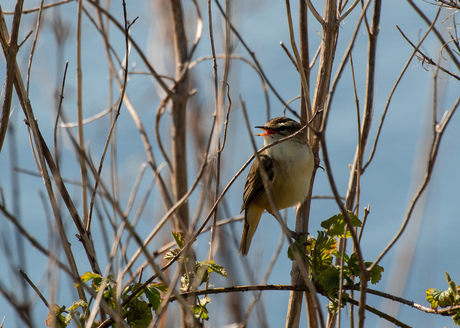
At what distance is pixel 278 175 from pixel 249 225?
414 millimetres

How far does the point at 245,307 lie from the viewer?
7.58 ft

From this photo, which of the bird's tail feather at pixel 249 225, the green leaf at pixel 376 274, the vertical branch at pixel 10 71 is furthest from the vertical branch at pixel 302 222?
the bird's tail feather at pixel 249 225

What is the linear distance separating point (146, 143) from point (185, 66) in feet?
1.88

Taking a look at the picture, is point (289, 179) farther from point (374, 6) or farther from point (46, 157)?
point (46, 157)

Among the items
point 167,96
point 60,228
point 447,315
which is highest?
point 167,96

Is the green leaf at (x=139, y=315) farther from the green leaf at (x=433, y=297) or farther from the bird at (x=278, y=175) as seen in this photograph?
the bird at (x=278, y=175)

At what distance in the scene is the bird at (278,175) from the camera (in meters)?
3.58

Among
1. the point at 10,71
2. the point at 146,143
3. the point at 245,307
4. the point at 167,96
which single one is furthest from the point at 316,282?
the point at 167,96

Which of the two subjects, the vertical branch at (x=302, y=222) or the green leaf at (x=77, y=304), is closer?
the green leaf at (x=77, y=304)

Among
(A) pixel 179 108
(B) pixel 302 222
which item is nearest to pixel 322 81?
(B) pixel 302 222

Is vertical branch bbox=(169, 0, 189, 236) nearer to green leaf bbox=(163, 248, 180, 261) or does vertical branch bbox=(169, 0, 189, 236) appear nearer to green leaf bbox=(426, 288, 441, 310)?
green leaf bbox=(163, 248, 180, 261)

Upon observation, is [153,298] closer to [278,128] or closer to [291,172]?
[291,172]

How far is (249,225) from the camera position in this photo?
151 inches

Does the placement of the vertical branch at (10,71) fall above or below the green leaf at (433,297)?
above
